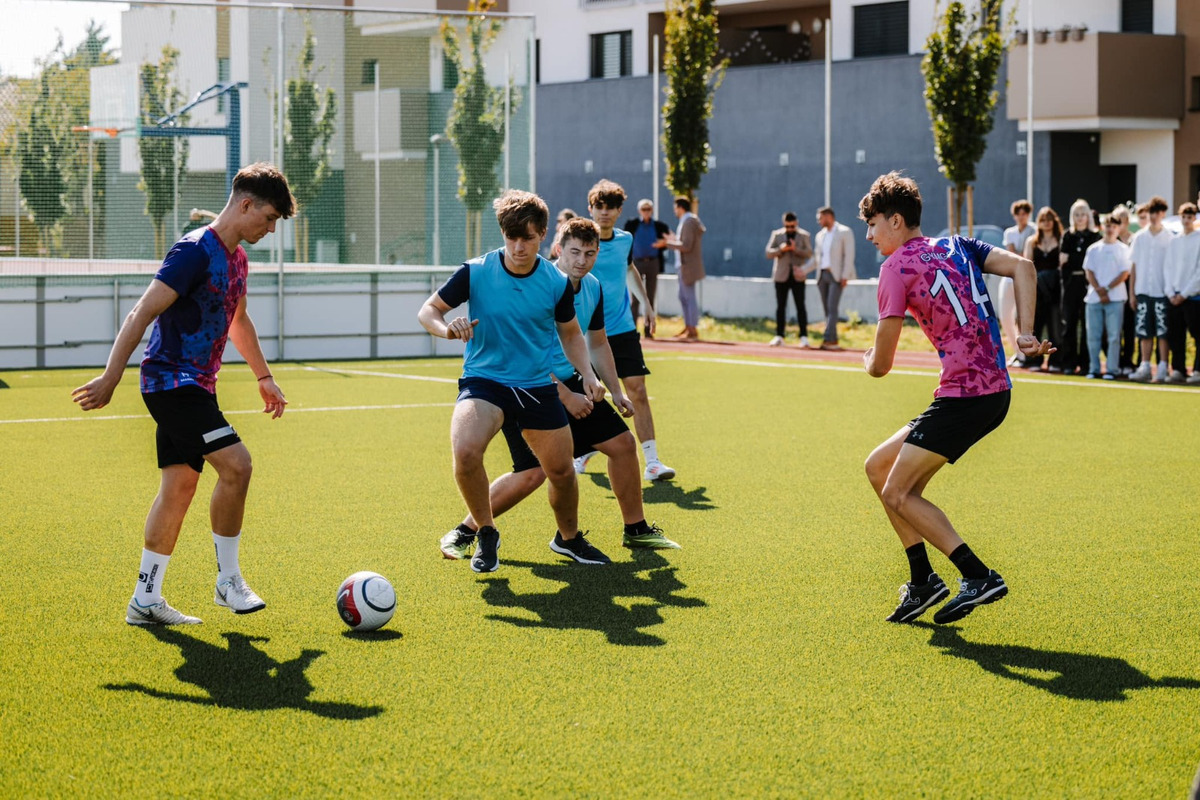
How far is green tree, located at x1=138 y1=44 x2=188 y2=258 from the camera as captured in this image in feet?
61.6

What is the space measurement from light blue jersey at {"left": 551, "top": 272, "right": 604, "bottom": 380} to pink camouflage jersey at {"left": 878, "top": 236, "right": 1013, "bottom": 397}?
214 cm

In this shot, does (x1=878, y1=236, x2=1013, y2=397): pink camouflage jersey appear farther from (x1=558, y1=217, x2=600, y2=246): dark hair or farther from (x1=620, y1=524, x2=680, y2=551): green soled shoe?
(x1=620, y1=524, x2=680, y2=551): green soled shoe

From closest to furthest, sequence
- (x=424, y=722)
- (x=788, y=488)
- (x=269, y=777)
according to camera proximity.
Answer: (x=269, y=777) → (x=424, y=722) → (x=788, y=488)

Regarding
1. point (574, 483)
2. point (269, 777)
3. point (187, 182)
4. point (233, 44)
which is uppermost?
point (233, 44)

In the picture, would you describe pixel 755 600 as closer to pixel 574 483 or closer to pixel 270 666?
pixel 574 483

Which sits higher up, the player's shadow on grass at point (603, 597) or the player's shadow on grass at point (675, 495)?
the player's shadow on grass at point (675, 495)

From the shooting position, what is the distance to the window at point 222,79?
62.4ft

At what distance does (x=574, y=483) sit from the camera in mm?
Answer: 7301

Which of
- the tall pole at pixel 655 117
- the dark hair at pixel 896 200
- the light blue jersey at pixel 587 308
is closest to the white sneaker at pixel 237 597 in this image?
the light blue jersey at pixel 587 308

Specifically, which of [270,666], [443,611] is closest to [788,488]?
[443,611]

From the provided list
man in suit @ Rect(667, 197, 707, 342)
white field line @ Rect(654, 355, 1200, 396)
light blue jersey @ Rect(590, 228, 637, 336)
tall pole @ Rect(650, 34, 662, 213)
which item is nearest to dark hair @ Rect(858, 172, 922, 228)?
light blue jersey @ Rect(590, 228, 637, 336)

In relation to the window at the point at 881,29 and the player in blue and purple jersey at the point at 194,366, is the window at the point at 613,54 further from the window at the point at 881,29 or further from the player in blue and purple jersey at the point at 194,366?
the player in blue and purple jersey at the point at 194,366

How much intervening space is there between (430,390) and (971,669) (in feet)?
37.1

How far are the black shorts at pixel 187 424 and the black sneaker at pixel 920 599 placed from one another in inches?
107
